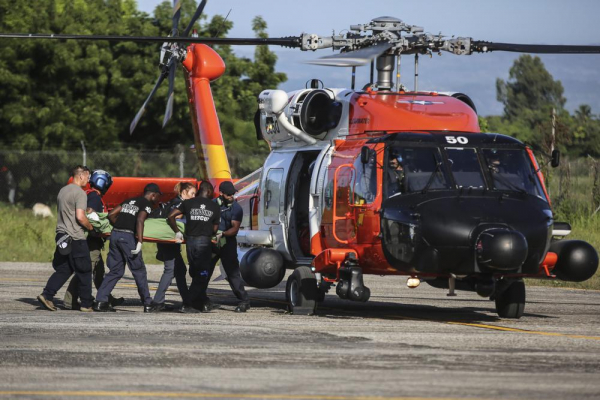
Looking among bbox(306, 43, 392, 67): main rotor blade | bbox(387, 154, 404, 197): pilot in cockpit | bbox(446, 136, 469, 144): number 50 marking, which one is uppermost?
bbox(306, 43, 392, 67): main rotor blade

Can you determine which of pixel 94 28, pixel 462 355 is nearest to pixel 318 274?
pixel 462 355

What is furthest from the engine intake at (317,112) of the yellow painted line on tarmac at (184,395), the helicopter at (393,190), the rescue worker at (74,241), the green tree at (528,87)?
the green tree at (528,87)

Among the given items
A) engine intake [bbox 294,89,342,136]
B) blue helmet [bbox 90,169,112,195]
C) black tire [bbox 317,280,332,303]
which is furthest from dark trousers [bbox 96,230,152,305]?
engine intake [bbox 294,89,342,136]

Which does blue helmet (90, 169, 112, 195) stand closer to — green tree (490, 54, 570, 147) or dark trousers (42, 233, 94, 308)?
dark trousers (42, 233, 94, 308)

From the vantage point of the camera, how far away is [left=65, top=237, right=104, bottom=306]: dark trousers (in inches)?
606

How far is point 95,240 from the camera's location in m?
15.7

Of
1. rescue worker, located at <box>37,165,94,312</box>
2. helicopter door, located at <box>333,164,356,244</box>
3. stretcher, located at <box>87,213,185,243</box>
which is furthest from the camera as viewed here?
stretcher, located at <box>87,213,185,243</box>

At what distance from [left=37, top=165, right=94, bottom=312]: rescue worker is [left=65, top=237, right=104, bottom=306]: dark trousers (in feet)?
1.10

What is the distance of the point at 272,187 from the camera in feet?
54.5

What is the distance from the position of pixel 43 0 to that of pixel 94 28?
2.09 m

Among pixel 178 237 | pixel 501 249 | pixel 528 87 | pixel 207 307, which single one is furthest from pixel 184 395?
pixel 528 87

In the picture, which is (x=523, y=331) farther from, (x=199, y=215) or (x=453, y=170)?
(x=199, y=215)

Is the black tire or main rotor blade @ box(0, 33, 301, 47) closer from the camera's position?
main rotor blade @ box(0, 33, 301, 47)

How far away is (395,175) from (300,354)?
397 centimetres
